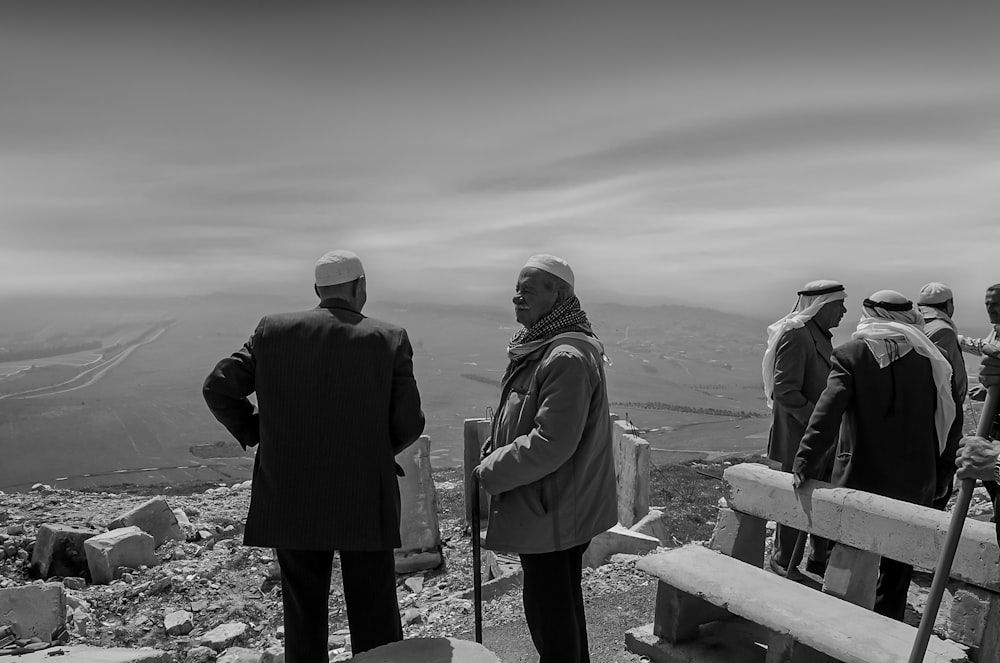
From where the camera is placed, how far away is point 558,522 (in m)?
2.95

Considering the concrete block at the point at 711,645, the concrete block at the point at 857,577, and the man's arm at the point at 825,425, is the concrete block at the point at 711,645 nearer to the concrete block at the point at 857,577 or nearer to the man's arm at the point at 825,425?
the concrete block at the point at 857,577

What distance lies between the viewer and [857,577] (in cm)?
355

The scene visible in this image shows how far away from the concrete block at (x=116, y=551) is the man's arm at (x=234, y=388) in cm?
377

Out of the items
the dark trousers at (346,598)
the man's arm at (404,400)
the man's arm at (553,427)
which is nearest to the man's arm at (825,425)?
the man's arm at (553,427)

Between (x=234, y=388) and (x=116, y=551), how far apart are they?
404 centimetres

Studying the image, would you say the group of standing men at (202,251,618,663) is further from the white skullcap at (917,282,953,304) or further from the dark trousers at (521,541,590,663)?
the white skullcap at (917,282,953,304)

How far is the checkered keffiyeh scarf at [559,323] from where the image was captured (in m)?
3.05

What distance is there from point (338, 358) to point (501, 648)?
8.37 ft

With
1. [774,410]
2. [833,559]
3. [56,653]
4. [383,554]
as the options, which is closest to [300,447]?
[383,554]

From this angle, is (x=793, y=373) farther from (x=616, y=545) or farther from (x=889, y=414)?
(x=616, y=545)

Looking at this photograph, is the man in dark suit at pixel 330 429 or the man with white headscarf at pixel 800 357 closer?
the man in dark suit at pixel 330 429

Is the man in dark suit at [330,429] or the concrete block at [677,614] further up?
the man in dark suit at [330,429]

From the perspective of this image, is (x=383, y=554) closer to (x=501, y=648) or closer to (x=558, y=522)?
(x=558, y=522)

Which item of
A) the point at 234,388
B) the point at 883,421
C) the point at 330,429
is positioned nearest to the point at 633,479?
the point at 883,421
